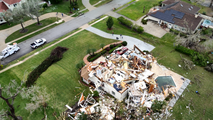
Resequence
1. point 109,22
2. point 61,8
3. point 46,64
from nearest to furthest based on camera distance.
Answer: point 46,64 < point 109,22 < point 61,8

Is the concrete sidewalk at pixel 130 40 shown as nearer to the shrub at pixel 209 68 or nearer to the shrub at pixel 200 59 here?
the shrub at pixel 200 59

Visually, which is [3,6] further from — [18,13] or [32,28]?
[18,13]

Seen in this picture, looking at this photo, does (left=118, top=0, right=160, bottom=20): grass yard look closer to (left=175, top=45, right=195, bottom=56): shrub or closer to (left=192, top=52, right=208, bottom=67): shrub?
(left=175, top=45, right=195, bottom=56): shrub

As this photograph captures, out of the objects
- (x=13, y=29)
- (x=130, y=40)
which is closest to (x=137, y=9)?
(x=130, y=40)

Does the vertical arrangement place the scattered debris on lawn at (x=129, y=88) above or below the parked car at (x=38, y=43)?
below

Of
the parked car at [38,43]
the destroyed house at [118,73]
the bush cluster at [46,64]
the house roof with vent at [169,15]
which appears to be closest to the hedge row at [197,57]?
the destroyed house at [118,73]

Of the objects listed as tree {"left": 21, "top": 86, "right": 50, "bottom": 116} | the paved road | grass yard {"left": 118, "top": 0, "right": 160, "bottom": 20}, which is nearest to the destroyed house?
tree {"left": 21, "top": 86, "right": 50, "bottom": 116}

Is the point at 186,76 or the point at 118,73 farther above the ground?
the point at 118,73
